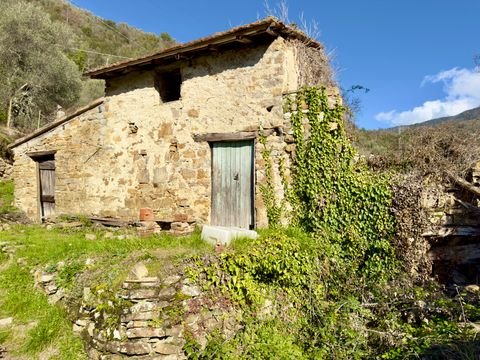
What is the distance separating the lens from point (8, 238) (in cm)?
741

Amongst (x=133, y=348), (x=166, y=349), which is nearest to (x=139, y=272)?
(x=133, y=348)

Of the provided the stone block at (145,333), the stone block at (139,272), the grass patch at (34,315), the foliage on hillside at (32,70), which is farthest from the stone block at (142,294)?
the foliage on hillside at (32,70)

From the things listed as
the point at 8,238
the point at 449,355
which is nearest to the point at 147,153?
the point at 8,238

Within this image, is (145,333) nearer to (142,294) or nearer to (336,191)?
(142,294)

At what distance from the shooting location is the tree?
16688 mm

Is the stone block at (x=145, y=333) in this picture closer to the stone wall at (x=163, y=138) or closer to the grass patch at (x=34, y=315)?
the grass patch at (x=34, y=315)

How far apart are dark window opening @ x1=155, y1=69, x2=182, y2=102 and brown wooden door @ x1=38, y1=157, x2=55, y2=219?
4.08 meters

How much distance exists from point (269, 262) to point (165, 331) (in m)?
1.86

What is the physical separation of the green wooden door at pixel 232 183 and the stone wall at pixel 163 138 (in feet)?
0.70

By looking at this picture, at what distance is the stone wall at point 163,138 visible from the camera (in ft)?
23.5

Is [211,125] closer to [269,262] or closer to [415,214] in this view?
[269,262]

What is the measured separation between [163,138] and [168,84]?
1.71 meters

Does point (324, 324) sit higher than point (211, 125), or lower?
lower

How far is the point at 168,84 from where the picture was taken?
30.0 ft
